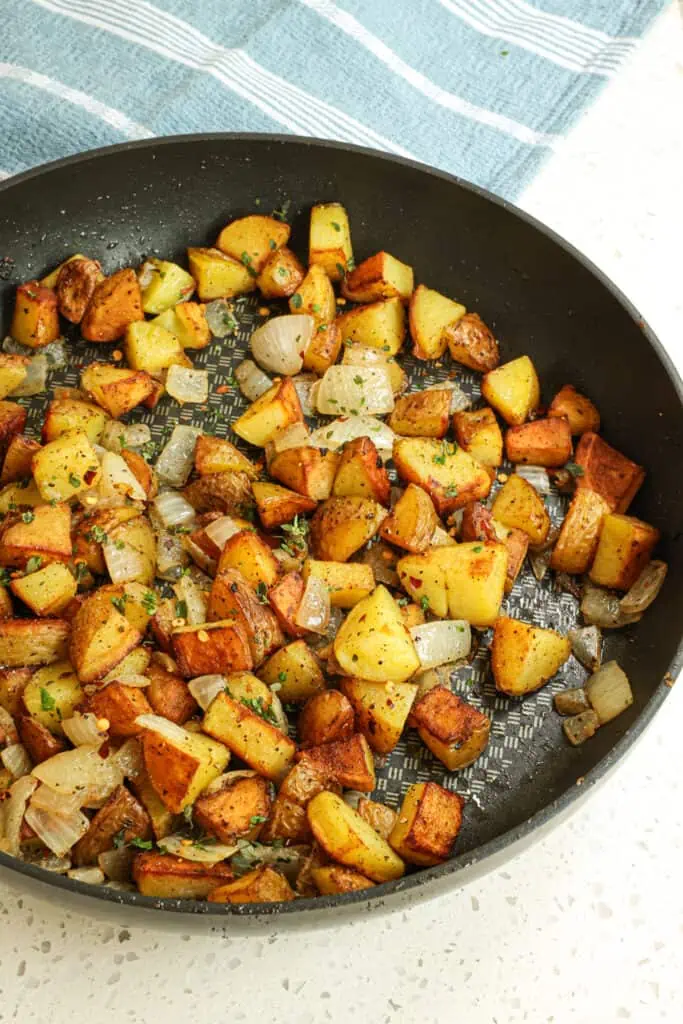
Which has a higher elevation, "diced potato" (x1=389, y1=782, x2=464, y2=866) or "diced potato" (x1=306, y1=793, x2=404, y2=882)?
"diced potato" (x1=389, y1=782, x2=464, y2=866)

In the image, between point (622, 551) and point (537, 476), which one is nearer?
point (622, 551)

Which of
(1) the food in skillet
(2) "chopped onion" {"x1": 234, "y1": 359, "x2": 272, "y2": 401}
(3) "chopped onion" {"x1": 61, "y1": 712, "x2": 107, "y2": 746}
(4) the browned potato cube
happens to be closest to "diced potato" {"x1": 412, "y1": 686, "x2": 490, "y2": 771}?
(1) the food in skillet

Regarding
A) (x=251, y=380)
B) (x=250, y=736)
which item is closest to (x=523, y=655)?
(x=250, y=736)

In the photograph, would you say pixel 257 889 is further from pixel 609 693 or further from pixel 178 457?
pixel 178 457

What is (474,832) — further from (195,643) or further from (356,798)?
(195,643)

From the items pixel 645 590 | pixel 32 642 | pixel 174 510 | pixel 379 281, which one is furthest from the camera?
pixel 379 281

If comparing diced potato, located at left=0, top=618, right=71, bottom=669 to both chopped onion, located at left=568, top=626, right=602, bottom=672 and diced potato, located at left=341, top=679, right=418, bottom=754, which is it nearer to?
diced potato, located at left=341, top=679, right=418, bottom=754
